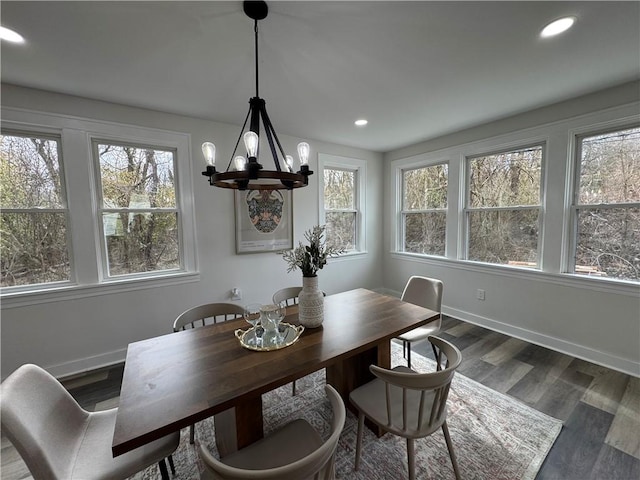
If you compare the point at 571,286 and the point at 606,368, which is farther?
the point at 571,286

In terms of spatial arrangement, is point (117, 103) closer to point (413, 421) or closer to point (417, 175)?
point (413, 421)

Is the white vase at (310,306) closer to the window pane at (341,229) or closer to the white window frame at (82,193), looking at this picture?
the white window frame at (82,193)

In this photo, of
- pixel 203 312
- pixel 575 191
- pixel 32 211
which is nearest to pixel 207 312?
pixel 203 312

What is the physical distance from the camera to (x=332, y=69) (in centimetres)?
199

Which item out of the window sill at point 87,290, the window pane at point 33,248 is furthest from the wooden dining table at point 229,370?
the window pane at point 33,248

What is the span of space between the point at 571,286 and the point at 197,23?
3806mm

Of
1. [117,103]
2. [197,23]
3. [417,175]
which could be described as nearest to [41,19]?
[197,23]

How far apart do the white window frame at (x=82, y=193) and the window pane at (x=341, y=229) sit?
2.28 m

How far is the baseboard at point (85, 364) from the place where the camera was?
7.95ft

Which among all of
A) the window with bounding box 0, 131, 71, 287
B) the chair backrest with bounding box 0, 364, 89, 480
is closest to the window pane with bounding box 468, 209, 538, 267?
the chair backrest with bounding box 0, 364, 89, 480

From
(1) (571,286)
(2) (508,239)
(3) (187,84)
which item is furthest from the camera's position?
(2) (508,239)

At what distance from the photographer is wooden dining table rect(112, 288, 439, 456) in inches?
39.2

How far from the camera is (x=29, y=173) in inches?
90.3

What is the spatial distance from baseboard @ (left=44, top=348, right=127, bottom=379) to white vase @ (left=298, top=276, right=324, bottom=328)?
220 cm
